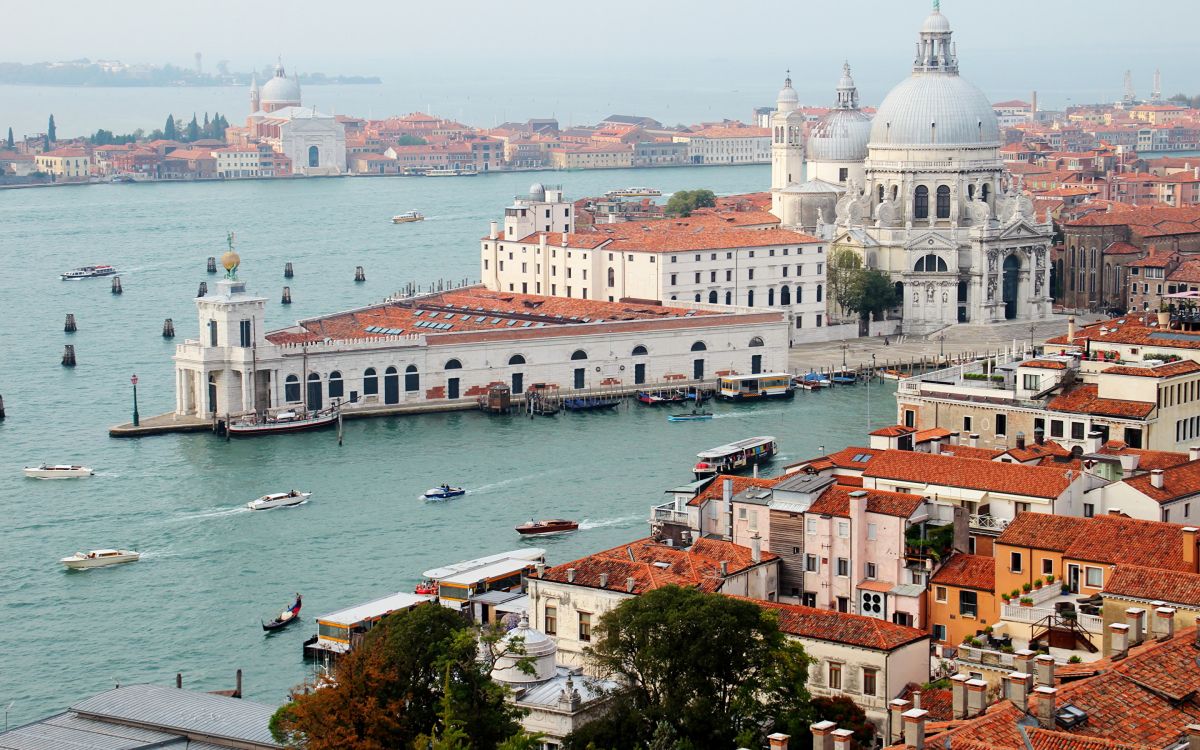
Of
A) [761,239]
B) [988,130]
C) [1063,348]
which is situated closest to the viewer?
[1063,348]

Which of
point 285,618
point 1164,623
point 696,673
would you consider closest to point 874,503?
point 696,673

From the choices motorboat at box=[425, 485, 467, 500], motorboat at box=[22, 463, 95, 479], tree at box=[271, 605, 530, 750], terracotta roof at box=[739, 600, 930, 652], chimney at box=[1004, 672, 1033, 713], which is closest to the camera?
chimney at box=[1004, 672, 1033, 713]

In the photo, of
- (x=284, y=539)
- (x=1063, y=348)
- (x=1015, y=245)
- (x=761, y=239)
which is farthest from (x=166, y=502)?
(x=1015, y=245)

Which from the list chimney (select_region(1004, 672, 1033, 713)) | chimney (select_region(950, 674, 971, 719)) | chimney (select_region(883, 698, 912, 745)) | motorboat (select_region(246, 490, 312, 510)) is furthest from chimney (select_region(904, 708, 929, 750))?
motorboat (select_region(246, 490, 312, 510))

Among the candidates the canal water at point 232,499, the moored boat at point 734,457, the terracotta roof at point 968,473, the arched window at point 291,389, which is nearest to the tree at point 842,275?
the canal water at point 232,499

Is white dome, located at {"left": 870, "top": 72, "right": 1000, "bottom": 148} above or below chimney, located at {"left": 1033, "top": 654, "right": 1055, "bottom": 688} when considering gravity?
above

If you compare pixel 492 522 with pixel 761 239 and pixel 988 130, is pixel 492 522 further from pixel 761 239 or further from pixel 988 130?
pixel 988 130

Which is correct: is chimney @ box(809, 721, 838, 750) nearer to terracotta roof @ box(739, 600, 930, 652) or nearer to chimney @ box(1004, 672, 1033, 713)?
chimney @ box(1004, 672, 1033, 713)
